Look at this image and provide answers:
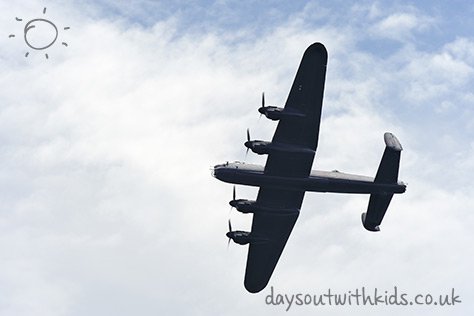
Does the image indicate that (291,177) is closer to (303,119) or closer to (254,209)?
(254,209)

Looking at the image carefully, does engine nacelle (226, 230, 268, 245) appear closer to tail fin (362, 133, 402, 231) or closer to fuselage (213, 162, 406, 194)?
fuselage (213, 162, 406, 194)

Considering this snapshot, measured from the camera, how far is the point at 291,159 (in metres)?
51.1

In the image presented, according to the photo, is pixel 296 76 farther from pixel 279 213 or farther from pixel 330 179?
pixel 279 213

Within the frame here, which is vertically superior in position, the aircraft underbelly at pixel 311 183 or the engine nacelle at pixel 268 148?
the engine nacelle at pixel 268 148

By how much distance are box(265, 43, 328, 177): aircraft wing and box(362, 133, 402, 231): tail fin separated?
6276 mm

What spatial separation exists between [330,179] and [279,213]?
18.4ft

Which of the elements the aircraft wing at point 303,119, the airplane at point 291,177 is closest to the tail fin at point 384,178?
the airplane at point 291,177

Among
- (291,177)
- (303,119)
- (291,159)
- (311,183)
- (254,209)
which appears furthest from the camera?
(254,209)

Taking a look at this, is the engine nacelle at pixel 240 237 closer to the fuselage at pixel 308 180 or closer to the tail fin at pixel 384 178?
the fuselage at pixel 308 180

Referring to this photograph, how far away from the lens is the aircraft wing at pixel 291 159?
48969 mm

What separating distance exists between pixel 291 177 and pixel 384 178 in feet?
24.5

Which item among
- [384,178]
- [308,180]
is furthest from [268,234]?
[384,178]

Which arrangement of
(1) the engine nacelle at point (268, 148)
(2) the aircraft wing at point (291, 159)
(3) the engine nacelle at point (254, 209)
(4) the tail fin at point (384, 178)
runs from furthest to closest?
(3) the engine nacelle at point (254, 209), (4) the tail fin at point (384, 178), (1) the engine nacelle at point (268, 148), (2) the aircraft wing at point (291, 159)

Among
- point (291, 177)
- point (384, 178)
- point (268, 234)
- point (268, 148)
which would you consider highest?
point (384, 178)
